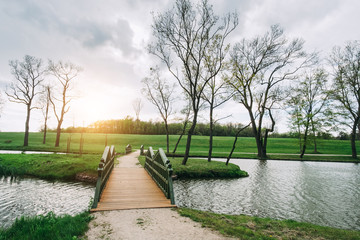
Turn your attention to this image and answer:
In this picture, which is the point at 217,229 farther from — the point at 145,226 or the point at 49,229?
the point at 49,229

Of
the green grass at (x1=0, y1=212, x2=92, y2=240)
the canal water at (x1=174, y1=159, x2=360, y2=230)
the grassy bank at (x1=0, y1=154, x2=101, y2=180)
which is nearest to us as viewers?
the green grass at (x1=0, y1=212, x2=92, y2=240)

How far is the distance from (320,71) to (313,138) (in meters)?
9.75

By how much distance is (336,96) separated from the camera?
1158 inches

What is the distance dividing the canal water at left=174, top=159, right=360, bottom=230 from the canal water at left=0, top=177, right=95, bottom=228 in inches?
171

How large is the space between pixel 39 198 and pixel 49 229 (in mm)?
5977

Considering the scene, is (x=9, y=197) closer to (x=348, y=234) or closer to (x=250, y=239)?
(x=250, y=239)

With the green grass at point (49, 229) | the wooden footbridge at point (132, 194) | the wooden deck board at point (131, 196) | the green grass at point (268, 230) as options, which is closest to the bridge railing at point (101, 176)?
the wooden footbridge at point (132, 194)

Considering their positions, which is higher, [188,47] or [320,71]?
[320,71]

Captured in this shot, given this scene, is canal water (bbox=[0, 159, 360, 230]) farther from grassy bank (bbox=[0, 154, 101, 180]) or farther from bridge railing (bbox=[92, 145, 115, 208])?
bridge railing (bbox=[92, 145, 115, 208])

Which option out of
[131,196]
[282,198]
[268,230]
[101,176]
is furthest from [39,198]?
[282,198]

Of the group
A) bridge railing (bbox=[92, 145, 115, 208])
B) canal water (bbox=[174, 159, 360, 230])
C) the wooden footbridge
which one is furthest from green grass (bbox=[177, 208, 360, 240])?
bridge railing (bbox=[92, 145, 115, 208])

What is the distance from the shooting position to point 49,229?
170 inches

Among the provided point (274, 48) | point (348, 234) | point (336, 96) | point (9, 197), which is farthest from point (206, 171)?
point (336, 96)

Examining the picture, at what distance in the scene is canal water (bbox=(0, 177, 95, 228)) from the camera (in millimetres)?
7468
